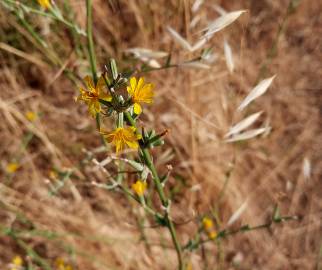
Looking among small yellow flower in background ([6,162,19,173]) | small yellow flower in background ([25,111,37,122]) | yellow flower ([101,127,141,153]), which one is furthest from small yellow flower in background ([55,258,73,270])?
yellow flower ([101,127,141,153])

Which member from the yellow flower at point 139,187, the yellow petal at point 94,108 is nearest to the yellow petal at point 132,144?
the yellow petal at point 94,108

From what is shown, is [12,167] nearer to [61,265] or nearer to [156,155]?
[61,265]

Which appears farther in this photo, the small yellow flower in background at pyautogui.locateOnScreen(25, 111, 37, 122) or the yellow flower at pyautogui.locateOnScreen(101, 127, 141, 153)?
the small yellow flower in background at pyautogui.locateOnScreen(25, 111, 37, 122)

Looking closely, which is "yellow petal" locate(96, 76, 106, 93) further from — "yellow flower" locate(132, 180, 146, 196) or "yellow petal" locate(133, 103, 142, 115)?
"yellow flower" locate(132, 180, 146, 196)

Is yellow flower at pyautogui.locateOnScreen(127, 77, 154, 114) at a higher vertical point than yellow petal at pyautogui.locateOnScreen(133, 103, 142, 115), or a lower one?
higher

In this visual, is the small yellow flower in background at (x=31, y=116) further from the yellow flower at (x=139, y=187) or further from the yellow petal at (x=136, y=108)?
the yellow petal at (x=136, y=108)

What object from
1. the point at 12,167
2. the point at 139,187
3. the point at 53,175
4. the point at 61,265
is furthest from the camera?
the point at 12,167

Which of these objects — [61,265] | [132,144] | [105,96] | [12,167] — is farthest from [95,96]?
[12,167]
